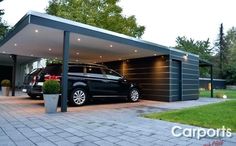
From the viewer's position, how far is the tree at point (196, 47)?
113ft

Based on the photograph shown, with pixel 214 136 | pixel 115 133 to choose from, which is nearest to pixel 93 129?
pixel 115 133

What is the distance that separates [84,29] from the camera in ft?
25.7

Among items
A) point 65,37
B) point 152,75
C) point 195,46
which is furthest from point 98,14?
point 195,46

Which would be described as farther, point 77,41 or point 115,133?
point 77,41

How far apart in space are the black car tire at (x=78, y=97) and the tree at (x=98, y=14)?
12.1 metres

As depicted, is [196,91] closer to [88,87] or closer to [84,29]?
[88,87]

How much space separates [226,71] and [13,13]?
97.3ft

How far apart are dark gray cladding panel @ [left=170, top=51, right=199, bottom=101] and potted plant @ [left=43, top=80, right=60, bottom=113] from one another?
659 centimetres

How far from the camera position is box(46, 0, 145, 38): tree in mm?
20406

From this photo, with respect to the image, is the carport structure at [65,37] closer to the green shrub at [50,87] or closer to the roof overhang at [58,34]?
the roof overhang at [58,34]

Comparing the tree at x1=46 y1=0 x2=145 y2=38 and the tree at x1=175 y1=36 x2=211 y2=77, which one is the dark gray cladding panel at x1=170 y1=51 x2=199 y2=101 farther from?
the tree at x1=175 y1=36 x2=211 y2=77

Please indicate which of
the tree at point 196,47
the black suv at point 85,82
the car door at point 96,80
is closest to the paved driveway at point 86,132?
the black suv at point 85,82

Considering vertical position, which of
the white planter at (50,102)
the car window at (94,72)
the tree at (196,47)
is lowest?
the white planter at (50,102)

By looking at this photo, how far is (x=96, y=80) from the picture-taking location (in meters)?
9.65
